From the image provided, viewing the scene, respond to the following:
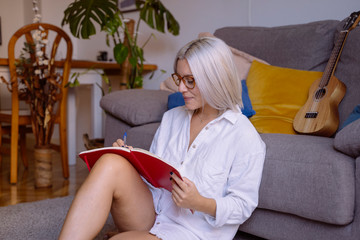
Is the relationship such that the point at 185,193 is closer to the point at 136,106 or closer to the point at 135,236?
the point at 135,236

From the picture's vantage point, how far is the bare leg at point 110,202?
3.48 ft

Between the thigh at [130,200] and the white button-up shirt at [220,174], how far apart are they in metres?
0.05

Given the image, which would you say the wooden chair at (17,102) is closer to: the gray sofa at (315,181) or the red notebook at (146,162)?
the gray sofa at (315,181)

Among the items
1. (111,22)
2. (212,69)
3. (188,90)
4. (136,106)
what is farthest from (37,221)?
(111,22)

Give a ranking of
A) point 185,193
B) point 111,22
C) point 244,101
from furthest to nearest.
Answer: point 111,22
point 244,101
point 185,193

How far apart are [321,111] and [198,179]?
74cm

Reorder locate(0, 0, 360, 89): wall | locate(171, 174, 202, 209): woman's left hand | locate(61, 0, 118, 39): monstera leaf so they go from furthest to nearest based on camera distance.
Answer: locate(61, 0, 118, 39): monstera leaf, locate(0, 0, 360, 89): wall, locate(171, 174, 202, 209): woman's left hand

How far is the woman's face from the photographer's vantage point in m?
1.20

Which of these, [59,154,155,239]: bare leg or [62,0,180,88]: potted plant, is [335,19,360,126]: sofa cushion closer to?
[59,154,155,239]: bare leg

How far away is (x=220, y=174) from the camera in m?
1.19

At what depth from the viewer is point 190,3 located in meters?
3.09

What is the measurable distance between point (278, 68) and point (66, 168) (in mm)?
1686

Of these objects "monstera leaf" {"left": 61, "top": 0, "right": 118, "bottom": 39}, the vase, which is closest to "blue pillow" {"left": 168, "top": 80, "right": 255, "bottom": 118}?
"monstera leaf" {"left": 61, "top": 0, "right": 118, "bottom": 39}

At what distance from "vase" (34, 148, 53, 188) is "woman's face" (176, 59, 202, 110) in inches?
68.0
